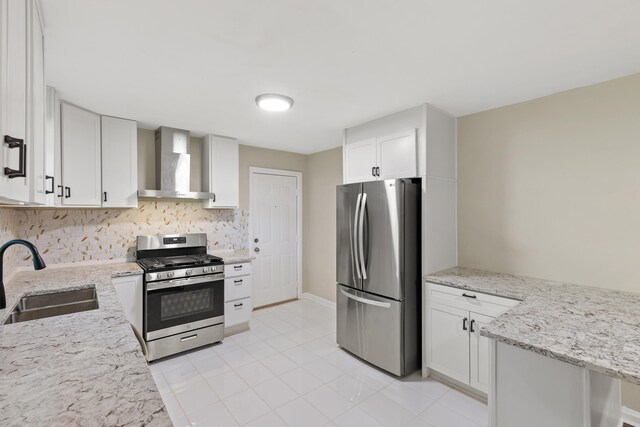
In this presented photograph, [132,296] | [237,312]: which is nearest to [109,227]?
[132,296]

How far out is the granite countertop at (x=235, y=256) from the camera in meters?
3.43

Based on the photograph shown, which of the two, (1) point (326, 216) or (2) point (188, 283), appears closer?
(2) point (188, 283)

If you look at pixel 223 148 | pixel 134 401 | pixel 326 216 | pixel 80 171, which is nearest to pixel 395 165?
pixel 326 216

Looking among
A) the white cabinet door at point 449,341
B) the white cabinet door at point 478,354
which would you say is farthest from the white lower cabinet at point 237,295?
the white cabinet door at point 478,354

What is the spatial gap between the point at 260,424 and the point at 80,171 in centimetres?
265

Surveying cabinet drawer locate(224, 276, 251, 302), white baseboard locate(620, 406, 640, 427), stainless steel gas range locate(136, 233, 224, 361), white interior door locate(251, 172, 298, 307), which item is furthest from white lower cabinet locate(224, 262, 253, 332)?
white baseboard locate(620, 406, 640, 427)

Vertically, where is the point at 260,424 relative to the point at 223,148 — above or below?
below

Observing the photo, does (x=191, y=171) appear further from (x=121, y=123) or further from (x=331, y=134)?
(x=331, y=134)

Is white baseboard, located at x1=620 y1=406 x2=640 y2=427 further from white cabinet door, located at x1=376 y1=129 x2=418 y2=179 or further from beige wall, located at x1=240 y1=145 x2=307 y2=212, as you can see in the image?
beige wall, located at x1=240 y1=145 x2=307 y2=212

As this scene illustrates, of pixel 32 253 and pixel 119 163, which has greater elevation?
pixel 119 163

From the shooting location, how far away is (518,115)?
2.58 meters

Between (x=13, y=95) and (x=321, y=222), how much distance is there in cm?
387

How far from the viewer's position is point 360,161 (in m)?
3.15

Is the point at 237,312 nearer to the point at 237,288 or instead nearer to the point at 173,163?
the point at 237,288
